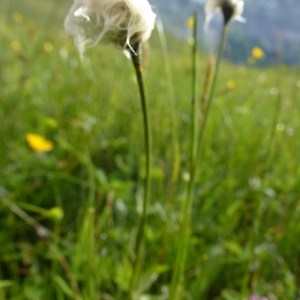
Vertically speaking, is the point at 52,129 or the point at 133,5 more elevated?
the point at 133,5

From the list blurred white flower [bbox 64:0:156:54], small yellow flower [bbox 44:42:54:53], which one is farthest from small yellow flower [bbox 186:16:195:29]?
small yellow flower [bbox 44:42:54:53]

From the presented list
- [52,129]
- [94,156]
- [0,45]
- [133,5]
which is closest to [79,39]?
[133,5]

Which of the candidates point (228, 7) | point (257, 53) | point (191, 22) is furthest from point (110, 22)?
point (257, 53)

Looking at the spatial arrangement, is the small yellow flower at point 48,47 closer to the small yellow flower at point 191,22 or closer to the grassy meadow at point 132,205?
the grassy meadow at point 132,205

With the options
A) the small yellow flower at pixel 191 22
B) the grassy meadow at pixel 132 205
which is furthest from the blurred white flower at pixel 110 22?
the small yellow flower at pixel 191 22

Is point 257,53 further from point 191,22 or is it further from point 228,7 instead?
point 228,7

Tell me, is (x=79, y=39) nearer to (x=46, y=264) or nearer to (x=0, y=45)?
(x=46, y=264)
